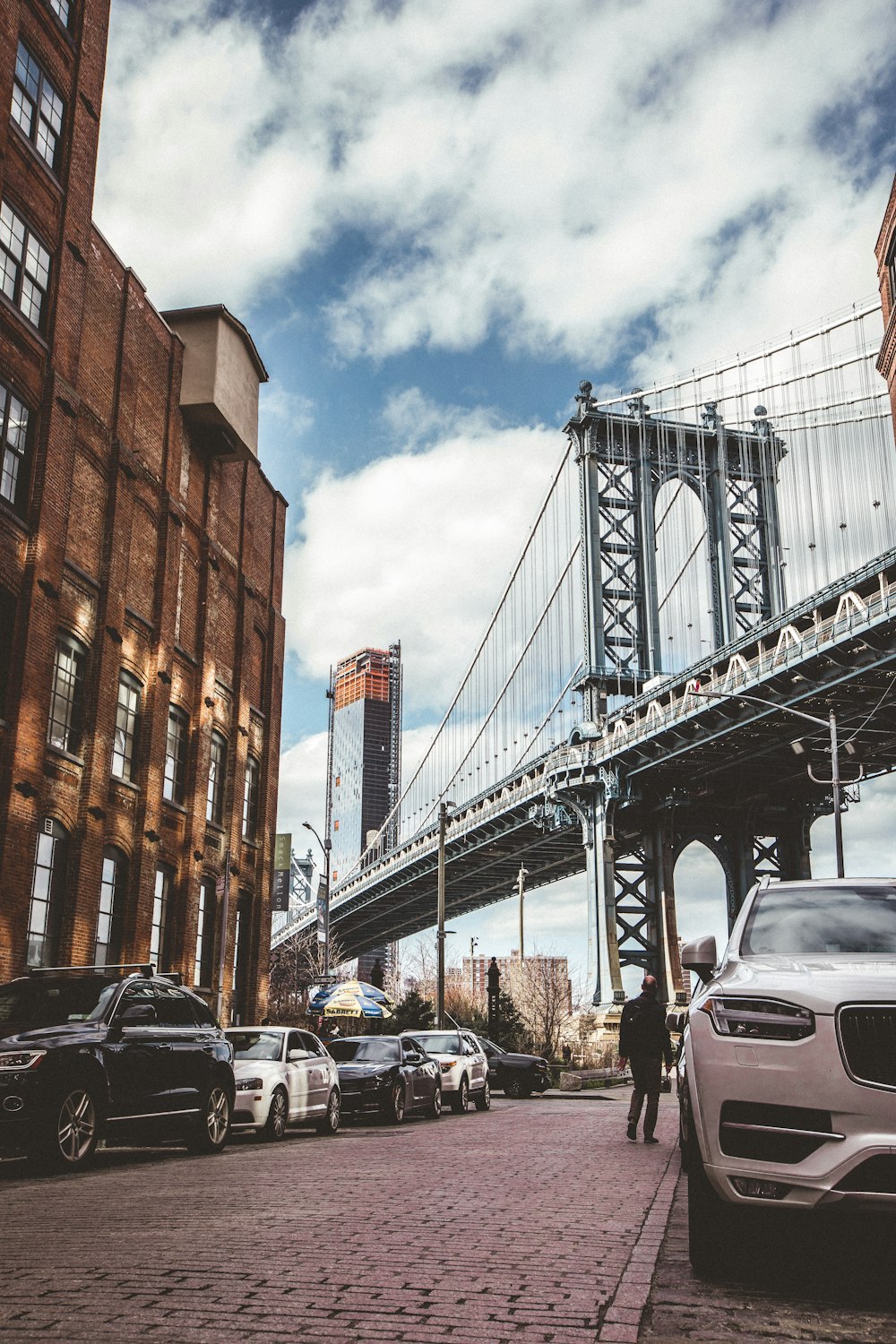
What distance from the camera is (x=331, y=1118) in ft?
54.9

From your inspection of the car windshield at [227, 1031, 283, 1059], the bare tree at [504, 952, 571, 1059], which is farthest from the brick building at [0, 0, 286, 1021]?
the bare tree at [504, 952, 571, 1059]

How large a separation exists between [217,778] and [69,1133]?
19827 millimetres

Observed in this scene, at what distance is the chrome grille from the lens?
4965 millimetres

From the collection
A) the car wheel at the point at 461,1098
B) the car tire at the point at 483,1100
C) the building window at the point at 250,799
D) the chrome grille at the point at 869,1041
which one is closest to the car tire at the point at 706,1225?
the chrome grille at the point at 869,1041

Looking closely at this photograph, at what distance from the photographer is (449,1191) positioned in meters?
8.80

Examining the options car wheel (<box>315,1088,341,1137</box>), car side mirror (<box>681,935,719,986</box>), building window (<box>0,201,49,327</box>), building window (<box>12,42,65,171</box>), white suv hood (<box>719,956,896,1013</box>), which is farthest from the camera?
building window (<box>12,42,65,171</box>)

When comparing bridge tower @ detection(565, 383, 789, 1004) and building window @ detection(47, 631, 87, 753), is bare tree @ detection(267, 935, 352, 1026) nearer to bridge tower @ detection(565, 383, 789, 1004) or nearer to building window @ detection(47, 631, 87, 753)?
bridge tower @ detection(565, 383, 789, 1004)

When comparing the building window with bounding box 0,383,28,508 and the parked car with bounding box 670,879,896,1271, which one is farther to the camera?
the building window with bounding box 0,383,28,508

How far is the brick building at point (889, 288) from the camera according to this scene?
26969mm

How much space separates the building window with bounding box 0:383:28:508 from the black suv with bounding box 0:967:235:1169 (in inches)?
405

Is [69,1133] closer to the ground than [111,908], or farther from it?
closer to the ground

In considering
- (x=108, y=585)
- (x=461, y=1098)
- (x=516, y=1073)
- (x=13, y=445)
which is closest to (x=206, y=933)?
(x=516, y=1073)

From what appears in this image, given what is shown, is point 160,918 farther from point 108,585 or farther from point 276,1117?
point 276,1117

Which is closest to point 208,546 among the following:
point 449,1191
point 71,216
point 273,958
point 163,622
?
point 163,622
